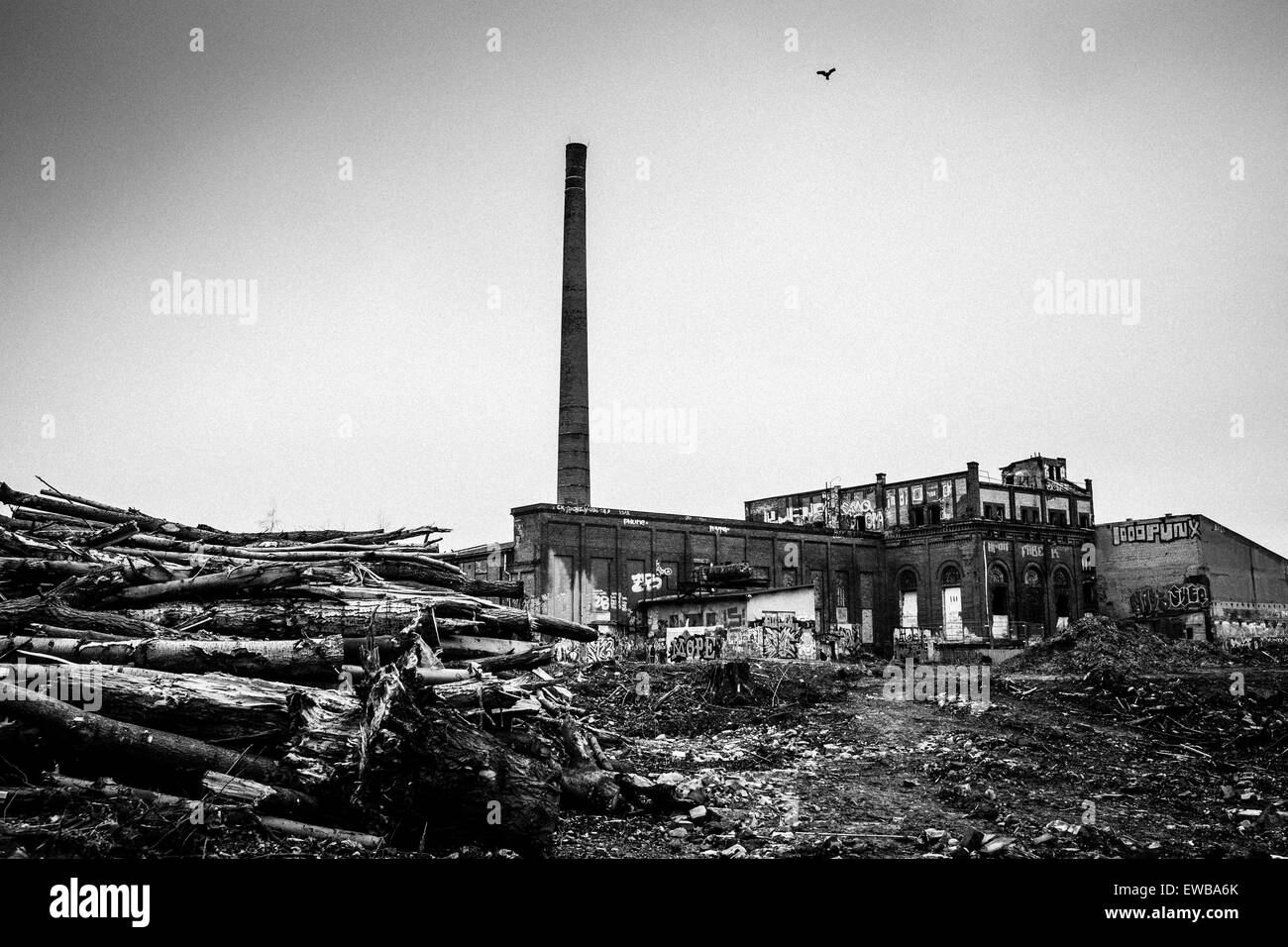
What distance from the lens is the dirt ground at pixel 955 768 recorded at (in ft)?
25.6

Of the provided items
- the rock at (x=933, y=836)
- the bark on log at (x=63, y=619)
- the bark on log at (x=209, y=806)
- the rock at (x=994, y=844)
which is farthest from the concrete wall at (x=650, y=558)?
the bark on log at (x=209, y=806)

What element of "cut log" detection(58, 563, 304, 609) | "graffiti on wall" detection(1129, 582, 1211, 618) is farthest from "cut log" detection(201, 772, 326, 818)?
"graffiti on wall" detection(1129, 582, 1211, 618)

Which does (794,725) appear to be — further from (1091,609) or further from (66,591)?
(1091,609)

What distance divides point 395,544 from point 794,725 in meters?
6.23

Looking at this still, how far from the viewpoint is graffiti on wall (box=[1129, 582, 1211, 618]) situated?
128 feet

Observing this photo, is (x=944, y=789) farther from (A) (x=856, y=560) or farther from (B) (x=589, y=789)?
(A) (x=856, y=560)

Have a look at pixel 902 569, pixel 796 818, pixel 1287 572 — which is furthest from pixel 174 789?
pixel 1287 572

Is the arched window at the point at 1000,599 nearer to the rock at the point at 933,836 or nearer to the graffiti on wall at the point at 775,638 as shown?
the graffiti on wall at the point at 775,638

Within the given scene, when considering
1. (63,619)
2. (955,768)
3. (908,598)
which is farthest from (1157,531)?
(63,619)

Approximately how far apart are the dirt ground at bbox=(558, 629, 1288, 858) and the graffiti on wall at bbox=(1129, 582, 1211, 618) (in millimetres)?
23265

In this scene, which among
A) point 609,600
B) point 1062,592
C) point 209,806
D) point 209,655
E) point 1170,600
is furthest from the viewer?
point 1062,592

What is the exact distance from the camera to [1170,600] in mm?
39750

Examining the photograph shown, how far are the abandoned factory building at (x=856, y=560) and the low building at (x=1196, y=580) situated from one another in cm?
157

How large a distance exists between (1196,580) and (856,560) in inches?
522
